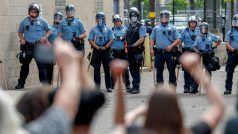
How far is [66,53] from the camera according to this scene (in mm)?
4152

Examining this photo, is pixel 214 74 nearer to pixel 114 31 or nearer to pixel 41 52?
pixel 114 31

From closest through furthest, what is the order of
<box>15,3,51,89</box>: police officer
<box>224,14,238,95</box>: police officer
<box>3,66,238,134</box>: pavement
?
<box>3,66,238,134</box>: pavement < <box>224,14,238,95</box>: police officer < <box>15,3,51,89</box>: police officer

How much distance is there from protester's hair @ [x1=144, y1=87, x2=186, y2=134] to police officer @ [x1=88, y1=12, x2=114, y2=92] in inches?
511

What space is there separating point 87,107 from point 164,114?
0.55m

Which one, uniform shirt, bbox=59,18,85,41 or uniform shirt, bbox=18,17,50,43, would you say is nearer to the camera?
uniform shirt, bbox=18,17,50,43

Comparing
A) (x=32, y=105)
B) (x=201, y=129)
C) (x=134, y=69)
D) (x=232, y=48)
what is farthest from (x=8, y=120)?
(x=134, y=69)

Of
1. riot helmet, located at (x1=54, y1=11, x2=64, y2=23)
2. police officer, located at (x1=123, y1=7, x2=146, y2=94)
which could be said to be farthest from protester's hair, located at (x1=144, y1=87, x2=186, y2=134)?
riot helmet, located at (x1=54, y1=11, x2=64, y2=23)

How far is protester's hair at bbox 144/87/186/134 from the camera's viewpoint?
13.4ft

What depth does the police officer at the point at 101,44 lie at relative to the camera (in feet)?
56.5

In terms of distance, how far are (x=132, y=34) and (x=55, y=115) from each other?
13.2 meters

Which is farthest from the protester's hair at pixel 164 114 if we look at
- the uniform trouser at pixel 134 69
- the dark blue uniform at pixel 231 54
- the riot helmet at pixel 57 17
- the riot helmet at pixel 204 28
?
the riot helmet at pixel 57 17

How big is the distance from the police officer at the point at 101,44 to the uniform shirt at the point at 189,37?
5.29 feet

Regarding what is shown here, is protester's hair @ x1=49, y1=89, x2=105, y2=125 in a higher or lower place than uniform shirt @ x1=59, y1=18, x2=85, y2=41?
lower

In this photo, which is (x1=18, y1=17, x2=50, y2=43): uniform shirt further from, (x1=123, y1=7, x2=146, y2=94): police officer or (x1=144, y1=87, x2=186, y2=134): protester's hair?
(x1=144, y1=87, x2=186, y2=134): protester's hair
